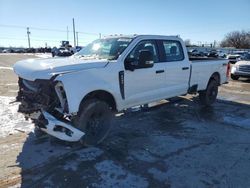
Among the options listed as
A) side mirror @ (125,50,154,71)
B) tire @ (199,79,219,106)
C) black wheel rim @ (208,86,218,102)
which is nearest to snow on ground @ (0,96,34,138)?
side mirror @ (125,50,154,71)

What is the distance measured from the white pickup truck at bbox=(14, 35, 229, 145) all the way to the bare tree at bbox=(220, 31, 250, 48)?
100980 mm

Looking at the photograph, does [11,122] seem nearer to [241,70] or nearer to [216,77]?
[216,77]

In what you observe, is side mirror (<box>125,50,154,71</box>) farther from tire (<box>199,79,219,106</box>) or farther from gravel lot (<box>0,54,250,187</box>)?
tire (<box>199,79,219,106</box>)

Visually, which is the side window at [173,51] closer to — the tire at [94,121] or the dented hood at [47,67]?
the dented hood at [47,67]

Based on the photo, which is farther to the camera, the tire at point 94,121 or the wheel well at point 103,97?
the wheel well at point 103,97

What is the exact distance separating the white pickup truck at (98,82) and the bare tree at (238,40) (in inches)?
3976

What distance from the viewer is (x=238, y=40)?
103 metres

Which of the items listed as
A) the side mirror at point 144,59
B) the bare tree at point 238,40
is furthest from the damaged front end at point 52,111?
the bare tree at point 238,40

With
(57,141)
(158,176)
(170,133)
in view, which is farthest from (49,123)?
(170,133)

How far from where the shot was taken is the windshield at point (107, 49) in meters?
5.86

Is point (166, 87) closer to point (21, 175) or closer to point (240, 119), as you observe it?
point (240, 119)

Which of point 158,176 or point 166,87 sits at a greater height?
point 166,87

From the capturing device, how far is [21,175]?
164 inches

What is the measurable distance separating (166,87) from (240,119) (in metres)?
2.19
